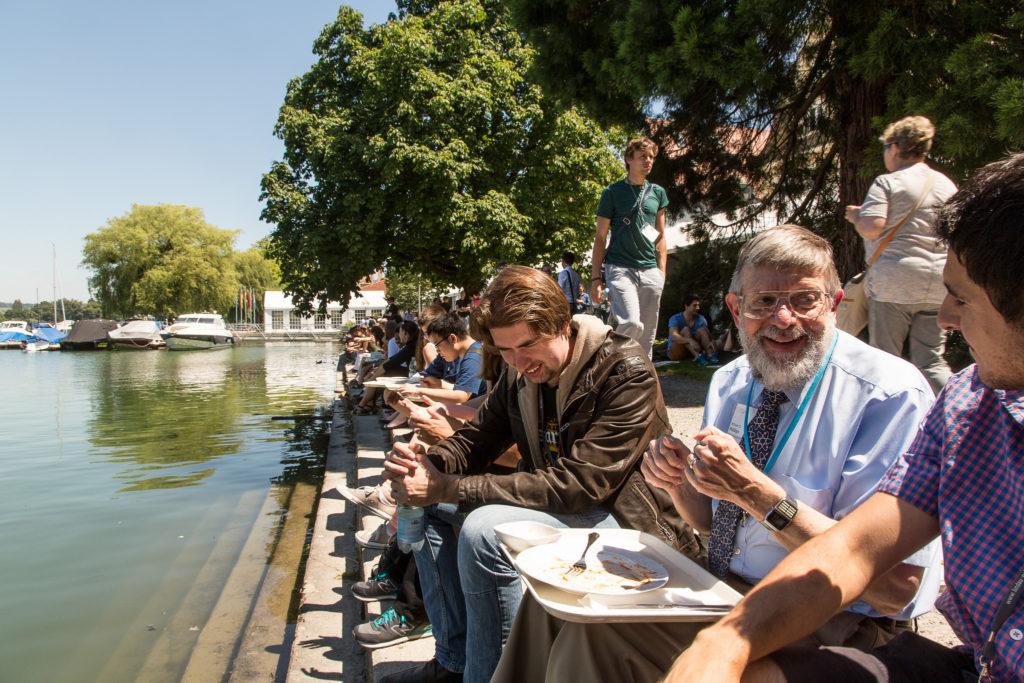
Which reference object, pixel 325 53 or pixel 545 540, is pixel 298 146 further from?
pixel 545 540

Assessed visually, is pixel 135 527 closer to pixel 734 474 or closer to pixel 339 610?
pixel 339 610

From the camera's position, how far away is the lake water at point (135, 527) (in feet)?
16.5

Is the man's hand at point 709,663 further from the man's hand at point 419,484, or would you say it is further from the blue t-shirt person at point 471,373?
the blue t-shirt person at point 471,373

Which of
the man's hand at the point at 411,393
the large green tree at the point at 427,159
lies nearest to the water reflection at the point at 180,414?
the large green tree at the point at 427,159

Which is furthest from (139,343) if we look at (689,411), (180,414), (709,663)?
(709,663)

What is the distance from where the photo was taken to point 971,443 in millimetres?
1458

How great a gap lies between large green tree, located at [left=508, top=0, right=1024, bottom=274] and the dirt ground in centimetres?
206

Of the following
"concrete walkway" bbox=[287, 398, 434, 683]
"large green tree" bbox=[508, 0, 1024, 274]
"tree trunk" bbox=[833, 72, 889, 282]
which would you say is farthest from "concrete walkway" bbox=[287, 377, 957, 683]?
"large green tree" bbox=[508, 0, 1024, 274]

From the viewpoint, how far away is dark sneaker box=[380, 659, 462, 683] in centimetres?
271

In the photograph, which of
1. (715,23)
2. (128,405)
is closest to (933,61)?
(715,23)

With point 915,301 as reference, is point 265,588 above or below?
below

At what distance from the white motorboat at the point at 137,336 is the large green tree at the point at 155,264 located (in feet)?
21.9

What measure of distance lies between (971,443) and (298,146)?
24348 millimetres

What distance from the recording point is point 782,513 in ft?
5.68
